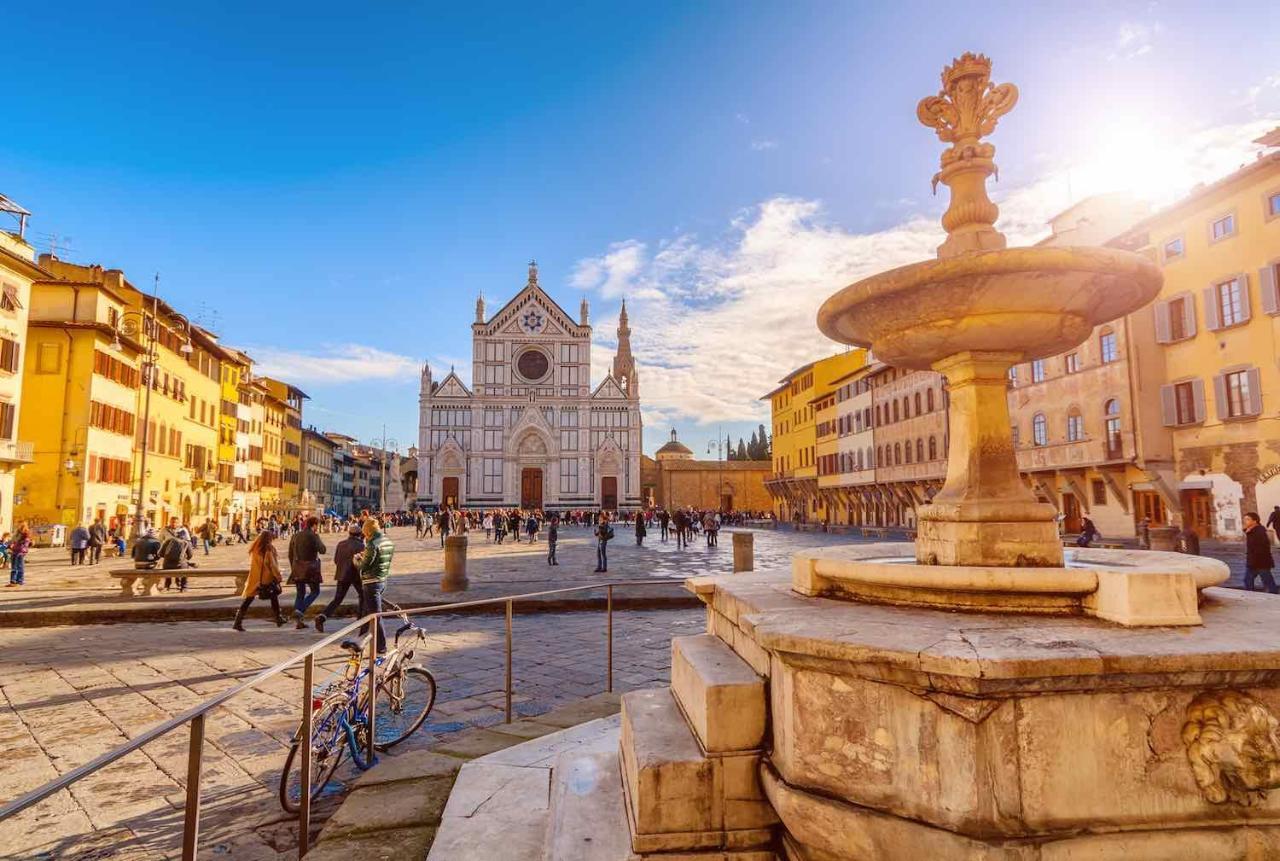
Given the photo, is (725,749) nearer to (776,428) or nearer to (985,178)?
(985,178)

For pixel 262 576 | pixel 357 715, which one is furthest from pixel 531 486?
pixel 357 715

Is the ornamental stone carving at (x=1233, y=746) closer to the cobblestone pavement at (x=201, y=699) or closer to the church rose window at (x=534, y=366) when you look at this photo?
the cobblestone pavement at (x=201, y=699)

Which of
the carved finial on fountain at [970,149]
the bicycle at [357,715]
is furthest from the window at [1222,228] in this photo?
the bicycle at [357,715]

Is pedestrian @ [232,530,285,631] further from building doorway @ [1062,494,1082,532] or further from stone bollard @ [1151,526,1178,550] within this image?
building doorway @ [1062,494,1082,532]

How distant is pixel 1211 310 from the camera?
18.8m

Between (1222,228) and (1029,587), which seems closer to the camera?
(1029,587)

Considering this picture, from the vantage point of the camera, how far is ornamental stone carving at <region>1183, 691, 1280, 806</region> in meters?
1.89

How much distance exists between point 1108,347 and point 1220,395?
11.0ft

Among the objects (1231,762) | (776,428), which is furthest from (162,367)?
(776,428)

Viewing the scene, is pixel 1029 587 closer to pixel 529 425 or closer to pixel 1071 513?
pixel 1071 513

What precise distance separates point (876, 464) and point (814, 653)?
34051 millimetres

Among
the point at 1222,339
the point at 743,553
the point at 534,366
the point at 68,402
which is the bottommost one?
the point at 743,553

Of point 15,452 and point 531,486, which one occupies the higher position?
point 15,452

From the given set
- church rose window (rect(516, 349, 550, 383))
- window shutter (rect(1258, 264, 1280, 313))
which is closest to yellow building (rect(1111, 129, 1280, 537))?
window shutter (rect(1258, 264, 1280, 313))
